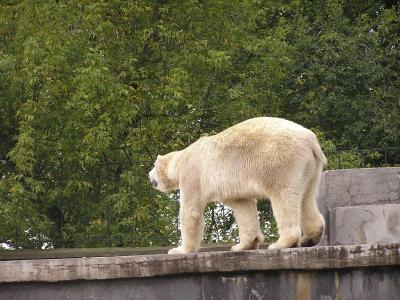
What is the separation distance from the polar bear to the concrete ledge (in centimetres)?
79

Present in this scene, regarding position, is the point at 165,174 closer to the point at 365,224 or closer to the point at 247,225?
the point at 247,225

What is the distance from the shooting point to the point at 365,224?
441 inches

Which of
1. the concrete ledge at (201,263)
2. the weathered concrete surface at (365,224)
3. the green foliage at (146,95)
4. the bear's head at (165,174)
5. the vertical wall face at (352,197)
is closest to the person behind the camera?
the concrete ledge at (201,263)

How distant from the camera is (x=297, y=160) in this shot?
9398 mm

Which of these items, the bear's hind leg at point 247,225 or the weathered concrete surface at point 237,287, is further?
the bear's hind leg at point 247,225

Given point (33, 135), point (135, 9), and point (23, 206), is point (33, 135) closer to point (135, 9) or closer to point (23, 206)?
point (23, 206)

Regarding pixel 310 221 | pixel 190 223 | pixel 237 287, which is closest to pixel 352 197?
pixel 310 221

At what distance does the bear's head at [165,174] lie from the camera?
10762 millimetres

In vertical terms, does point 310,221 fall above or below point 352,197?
below

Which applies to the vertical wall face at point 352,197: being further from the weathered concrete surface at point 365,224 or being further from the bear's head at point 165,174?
the bear's head at point 165,174

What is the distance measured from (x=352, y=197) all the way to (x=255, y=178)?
7.46 ft

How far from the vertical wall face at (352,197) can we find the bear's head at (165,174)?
1.59 m

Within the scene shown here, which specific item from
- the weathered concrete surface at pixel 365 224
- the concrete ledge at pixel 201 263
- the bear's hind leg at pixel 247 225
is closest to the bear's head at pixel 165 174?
the bear's hind leg at pixel 247 225

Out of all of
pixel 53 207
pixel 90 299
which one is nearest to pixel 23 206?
pixel 53 207
